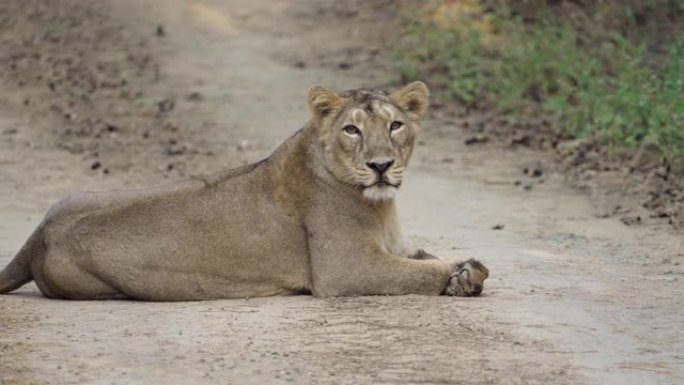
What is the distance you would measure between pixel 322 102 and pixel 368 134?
388mm

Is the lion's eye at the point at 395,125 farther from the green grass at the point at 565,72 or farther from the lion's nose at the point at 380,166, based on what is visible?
the green grass at the point at 565,72

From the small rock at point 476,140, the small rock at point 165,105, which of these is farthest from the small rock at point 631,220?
the small rock at point 165,105

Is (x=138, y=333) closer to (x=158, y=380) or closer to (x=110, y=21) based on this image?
(x=158, y=380)

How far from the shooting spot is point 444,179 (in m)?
11.9

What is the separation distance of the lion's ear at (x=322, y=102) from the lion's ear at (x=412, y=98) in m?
0.32

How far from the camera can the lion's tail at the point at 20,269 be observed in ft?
24.5

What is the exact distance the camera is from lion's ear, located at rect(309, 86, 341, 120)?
7562 millimetres

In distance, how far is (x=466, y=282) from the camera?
23.6ft

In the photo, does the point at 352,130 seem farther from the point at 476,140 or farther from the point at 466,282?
the point at 476,140

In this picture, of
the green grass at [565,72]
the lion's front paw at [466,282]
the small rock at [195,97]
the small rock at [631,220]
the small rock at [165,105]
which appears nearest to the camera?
the lion's front paw at [466,282]

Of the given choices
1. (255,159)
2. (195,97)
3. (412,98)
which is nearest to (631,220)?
(412,98)

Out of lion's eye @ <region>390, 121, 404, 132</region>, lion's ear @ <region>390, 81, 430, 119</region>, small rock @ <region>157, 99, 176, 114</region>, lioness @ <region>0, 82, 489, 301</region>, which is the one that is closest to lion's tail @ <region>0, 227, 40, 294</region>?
lioness @ <region>0, 82, 489, 301</region>

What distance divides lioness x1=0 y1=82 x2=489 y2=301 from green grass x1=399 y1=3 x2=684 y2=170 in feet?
15.5

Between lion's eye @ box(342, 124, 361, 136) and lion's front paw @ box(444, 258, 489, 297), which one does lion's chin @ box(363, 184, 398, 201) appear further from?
lion's front paw @ box(444, 258, 489, 297)
